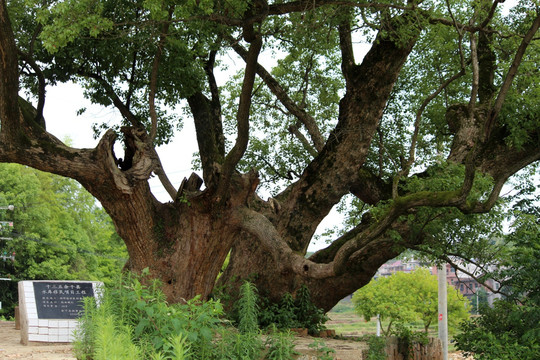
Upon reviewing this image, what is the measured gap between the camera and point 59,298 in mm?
11828

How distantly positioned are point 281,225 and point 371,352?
4180 millimetres

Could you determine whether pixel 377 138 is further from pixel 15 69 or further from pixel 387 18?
pixel 15 69

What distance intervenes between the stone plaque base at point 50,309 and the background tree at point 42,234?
2159 centimetres

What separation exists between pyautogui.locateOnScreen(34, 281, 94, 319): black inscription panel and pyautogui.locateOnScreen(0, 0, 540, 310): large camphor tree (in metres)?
1.96


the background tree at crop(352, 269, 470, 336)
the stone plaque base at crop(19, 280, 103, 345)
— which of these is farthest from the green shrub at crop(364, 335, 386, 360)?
the background tree at crop(352, 269, 470, 336)

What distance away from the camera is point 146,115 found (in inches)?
516

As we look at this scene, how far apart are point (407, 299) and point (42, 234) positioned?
66.3ft

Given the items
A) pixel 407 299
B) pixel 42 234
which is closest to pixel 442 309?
pixel 407 299

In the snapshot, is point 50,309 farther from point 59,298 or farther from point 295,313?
point 295,313

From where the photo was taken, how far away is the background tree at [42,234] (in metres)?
33.0

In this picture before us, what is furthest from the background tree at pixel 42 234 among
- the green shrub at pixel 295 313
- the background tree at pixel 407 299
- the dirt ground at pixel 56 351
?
the green shrub at pixel 295 313

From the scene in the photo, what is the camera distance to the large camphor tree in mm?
9078

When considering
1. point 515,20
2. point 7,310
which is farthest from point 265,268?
point 7,310

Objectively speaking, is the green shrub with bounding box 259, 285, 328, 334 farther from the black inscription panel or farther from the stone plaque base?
the black inscription panel
